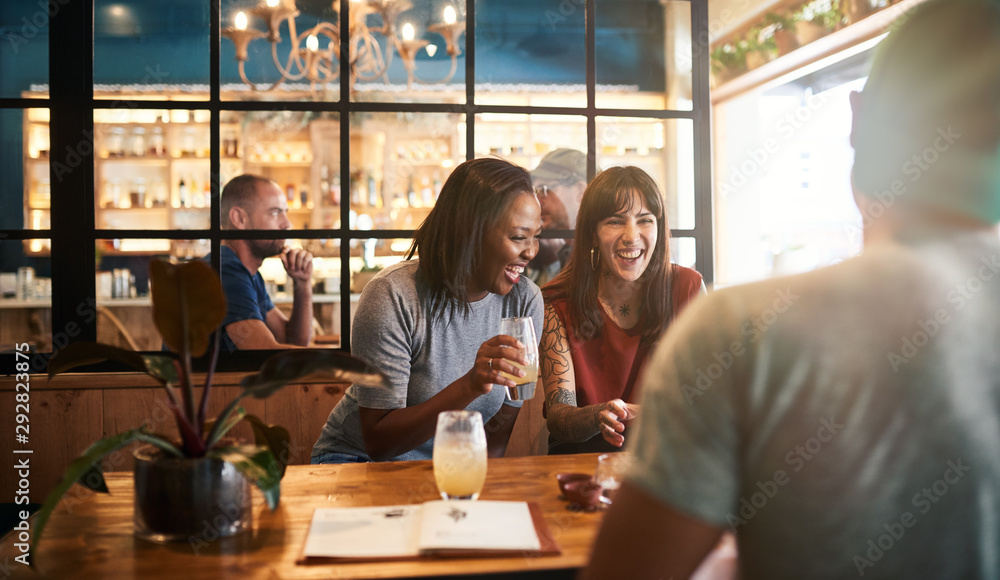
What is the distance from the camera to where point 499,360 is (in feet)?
4.61

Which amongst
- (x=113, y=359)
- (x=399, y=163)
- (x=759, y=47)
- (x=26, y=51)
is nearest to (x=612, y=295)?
(x=113, y=359)

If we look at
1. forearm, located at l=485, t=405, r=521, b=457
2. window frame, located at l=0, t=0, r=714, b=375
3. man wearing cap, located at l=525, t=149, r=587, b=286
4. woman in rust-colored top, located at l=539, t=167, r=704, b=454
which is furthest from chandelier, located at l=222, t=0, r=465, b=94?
forearm, located at l=485, t=405, r=521, b=457

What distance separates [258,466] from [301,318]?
180 cm

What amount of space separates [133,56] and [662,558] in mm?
2795

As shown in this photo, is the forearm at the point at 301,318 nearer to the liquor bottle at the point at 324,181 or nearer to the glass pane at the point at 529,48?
the liquor bottle at the point at 324,181

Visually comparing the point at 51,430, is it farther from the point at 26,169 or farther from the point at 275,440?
the point at 275,440

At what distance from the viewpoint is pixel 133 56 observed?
8.72ft

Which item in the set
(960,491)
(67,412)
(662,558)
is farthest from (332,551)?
(67,412)

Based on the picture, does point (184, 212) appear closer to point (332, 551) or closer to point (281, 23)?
point (281, 23)

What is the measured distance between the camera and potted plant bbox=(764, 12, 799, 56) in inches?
150

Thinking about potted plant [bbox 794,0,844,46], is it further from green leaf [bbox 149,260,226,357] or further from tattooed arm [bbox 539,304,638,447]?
green leaf [bbox 149,260,226,357]

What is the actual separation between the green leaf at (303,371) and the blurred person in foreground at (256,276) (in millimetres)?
1681

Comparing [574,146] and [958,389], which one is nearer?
[958,389]

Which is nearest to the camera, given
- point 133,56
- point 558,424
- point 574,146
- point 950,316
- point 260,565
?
point 950,316
